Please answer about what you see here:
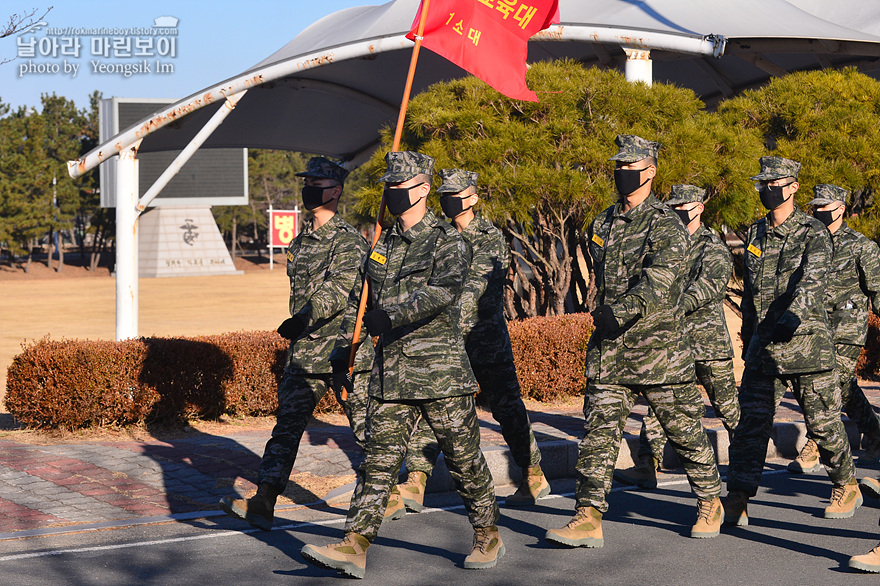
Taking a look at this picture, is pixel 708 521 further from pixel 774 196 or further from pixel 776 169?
pixel 776 169

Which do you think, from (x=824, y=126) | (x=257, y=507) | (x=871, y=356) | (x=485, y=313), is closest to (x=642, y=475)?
(x=485, y=313)

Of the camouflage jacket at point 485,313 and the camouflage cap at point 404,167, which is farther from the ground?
the camouflage cap at point 404,167

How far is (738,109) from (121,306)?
778cm

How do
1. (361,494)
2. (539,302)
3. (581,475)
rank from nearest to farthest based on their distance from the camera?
(361,494) < (581,475) < (539,302)

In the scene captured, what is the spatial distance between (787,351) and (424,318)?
2.36m

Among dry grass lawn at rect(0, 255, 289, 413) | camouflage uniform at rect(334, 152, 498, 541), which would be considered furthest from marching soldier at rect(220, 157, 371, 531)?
dry grass lawn at rect(0, 255, 289, 413)

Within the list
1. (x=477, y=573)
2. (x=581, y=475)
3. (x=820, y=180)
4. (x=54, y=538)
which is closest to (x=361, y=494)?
(x=477, y=573)

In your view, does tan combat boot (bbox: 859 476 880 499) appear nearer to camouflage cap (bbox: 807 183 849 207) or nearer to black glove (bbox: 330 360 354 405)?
camouflage cap (bbox: 807 183 849 207)

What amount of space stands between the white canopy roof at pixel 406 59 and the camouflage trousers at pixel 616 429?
7.77 meters

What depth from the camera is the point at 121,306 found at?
12.4m

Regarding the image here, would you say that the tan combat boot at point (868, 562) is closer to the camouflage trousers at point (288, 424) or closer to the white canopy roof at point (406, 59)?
the camouflage trousers at point (288, 424)

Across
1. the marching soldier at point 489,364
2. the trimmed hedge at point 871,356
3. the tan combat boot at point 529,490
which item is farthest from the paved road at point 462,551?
the trimmed hedge at point 871,356

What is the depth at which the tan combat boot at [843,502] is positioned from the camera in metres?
6.14

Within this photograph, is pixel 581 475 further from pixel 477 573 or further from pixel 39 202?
pixel 39 202
